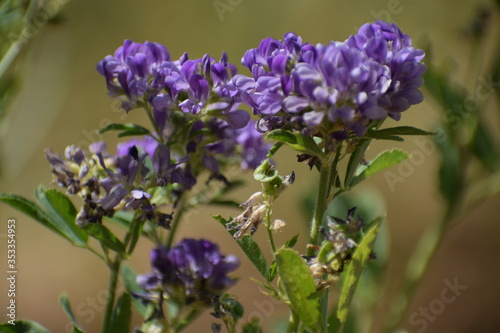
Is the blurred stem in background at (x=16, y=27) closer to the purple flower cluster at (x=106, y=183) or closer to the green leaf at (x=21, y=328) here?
the purple flower cluster at (x=106, y=183)

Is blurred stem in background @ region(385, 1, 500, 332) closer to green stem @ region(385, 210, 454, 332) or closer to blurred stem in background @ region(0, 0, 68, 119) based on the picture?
green stem @ region(385, 210, 454, 332)

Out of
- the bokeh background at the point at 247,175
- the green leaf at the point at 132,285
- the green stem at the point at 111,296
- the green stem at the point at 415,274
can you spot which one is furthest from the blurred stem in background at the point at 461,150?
the bokeh background at the point at 247,175

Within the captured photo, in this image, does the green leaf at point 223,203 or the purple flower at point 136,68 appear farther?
the green leaf at point 223,203

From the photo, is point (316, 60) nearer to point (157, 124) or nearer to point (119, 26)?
point (157, 124)

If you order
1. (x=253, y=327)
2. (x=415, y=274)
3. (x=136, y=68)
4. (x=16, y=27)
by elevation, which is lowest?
(x=415, y=274)

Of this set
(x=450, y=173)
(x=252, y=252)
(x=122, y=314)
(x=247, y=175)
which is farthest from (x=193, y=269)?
(x=247, y=175)

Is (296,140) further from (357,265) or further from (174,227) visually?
(174,227)
